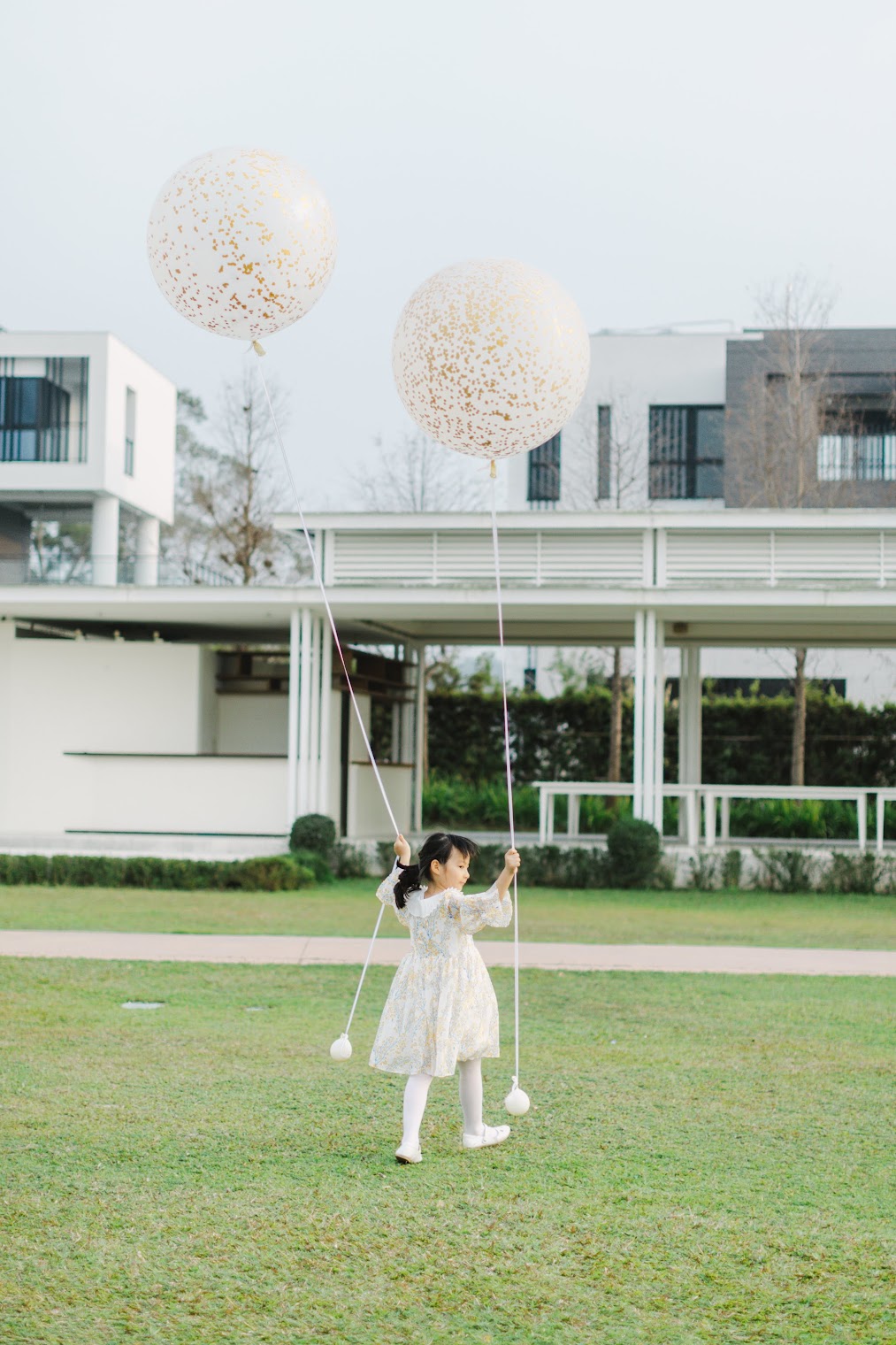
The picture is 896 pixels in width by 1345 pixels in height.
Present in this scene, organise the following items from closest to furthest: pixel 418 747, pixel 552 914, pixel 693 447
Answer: pixel 552 914
pixel 418 747
pixel 693 447

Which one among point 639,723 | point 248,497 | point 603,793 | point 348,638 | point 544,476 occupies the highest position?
point 544,476

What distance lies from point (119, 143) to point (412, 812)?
39.7ft

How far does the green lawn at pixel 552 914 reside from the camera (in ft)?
39.5

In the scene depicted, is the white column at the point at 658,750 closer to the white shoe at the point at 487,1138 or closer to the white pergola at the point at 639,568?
the white pergola at the point at 639,568

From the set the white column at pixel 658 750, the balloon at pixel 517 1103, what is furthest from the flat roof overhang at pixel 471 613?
the balloon at pixel 517 1103

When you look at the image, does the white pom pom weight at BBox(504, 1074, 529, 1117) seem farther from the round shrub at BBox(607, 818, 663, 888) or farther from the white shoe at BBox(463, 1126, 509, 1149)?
the round shrub at BBox(607, 818, 663, 888)

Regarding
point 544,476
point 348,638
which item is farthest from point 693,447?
point 348,638

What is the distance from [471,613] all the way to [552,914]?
196 inches

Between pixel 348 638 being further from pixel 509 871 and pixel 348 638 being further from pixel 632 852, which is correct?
pixel 509 871

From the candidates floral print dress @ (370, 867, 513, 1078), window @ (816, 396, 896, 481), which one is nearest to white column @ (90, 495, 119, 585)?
window @ (816, 396, 896, 481)

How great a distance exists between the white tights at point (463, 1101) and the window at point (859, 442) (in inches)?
895

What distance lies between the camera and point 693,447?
32.6 metres

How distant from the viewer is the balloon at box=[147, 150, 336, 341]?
5383 millimetres

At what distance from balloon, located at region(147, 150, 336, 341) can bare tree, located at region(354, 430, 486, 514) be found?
944 inches
